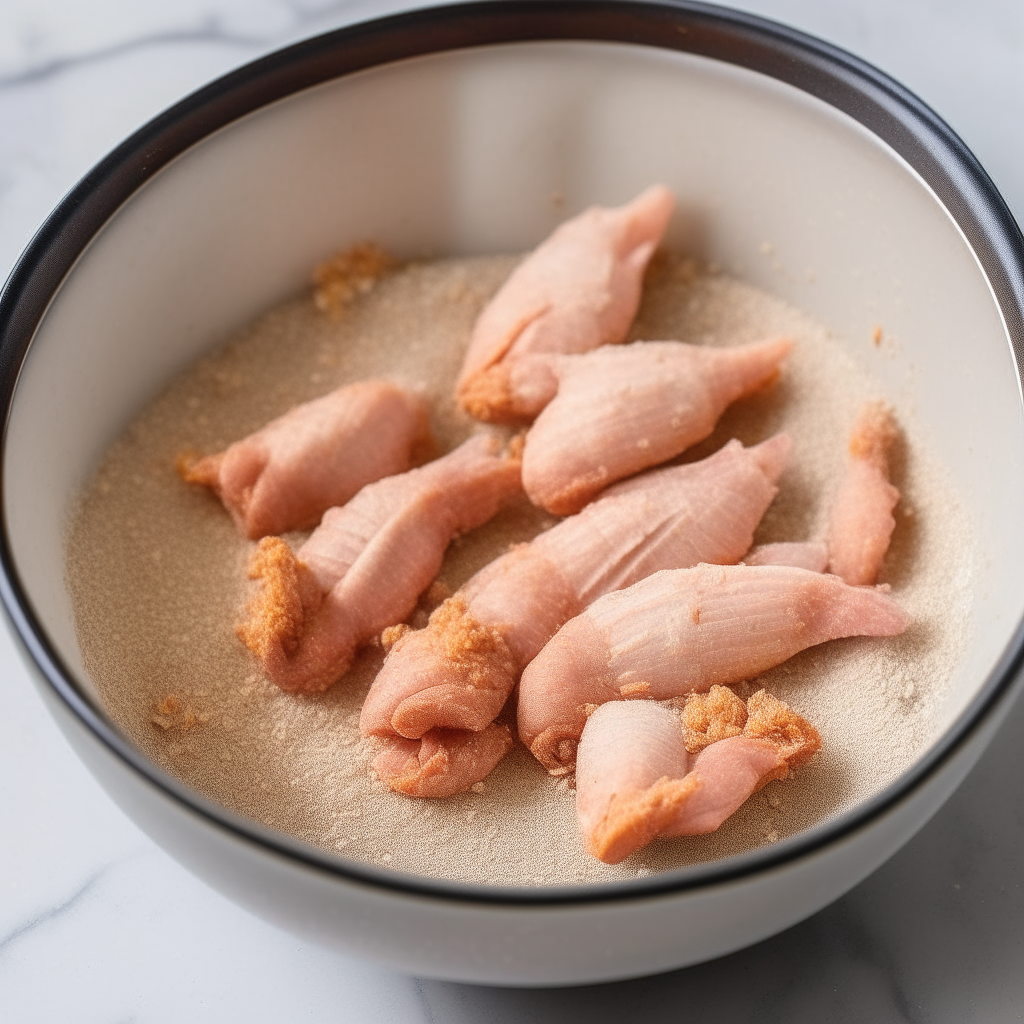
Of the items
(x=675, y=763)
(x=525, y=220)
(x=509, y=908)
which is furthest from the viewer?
(x=525, y=220)

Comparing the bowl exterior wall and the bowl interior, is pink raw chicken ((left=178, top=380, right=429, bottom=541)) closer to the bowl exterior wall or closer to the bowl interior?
the bowl interior

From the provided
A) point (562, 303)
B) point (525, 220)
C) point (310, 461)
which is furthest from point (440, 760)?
point (525, 220)

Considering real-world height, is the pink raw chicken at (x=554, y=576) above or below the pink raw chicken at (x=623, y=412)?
below

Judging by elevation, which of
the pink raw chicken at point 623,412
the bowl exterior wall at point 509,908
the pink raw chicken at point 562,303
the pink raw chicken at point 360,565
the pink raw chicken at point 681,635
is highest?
the pink raw chicken at point 562,303

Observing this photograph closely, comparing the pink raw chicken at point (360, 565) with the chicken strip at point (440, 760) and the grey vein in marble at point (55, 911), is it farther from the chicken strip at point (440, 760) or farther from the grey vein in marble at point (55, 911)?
the grey vein in marble at point (55, 911)

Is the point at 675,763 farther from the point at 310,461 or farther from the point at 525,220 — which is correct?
the point at 525,220

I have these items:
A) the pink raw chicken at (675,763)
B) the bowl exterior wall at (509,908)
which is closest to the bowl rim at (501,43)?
the bowl exterior wall at (509,908)
